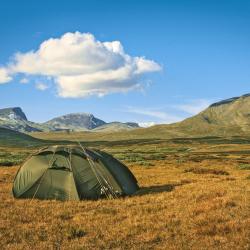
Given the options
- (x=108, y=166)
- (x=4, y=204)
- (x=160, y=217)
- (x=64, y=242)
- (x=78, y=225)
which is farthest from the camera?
(x=108, y=166)

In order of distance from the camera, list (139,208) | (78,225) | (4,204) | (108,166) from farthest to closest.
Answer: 1. (108,166)
2. (4,204)
3. (139,208)
4. (78,225)

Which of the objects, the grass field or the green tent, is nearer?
the grass field

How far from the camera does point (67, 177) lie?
20031 mm

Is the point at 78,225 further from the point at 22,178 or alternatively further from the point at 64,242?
the point at 22,178

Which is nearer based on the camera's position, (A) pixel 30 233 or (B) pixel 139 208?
(A) pixel 30 233

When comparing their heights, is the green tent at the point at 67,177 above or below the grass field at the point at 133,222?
above

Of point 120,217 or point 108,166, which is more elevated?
point 108,166

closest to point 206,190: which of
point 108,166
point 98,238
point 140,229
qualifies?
point 108,166

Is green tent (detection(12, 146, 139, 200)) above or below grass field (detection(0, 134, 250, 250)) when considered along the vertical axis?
above

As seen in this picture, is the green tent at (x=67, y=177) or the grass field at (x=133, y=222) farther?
the green tent at (x=67, y=177)

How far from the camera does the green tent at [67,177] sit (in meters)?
19.8

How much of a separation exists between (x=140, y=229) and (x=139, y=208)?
376 cm

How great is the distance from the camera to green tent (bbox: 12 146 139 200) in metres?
19.8

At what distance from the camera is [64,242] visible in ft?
38.5
